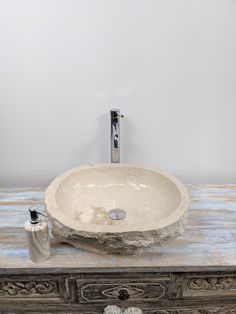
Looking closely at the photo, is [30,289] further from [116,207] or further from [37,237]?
[116,207]

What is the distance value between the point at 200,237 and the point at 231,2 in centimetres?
84

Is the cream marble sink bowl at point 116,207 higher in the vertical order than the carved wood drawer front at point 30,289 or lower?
higher

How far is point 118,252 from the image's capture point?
929mm

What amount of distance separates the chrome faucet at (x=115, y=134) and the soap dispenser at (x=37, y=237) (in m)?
0.44

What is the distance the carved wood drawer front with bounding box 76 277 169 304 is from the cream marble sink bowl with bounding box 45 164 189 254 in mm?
106

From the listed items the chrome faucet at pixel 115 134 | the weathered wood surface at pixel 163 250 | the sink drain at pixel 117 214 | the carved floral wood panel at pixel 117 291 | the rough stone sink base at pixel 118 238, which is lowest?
the carved floral wood panel at pixel 117 291

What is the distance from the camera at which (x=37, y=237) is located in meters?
0.87

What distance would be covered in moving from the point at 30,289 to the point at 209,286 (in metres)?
0.57

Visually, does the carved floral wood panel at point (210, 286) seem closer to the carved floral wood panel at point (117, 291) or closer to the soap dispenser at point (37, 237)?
the carved floral wood panel at point (117, 291)

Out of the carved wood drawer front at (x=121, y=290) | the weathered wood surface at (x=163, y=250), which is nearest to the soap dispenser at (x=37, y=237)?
the weathered wood surface at (x=163, y=250)

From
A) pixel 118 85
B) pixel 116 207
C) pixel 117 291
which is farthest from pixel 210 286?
pixel 118 85

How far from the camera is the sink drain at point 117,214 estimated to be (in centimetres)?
109

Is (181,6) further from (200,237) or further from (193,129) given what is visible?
(200,237)

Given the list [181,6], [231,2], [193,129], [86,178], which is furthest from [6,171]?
[231,2]
